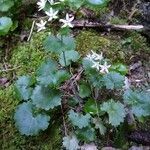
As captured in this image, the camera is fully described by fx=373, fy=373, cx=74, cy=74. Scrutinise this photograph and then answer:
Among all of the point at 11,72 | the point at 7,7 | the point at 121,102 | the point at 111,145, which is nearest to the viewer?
the point at 111,145

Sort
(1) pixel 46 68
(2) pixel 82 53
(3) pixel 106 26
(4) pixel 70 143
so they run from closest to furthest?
(4) pixel 70 143, (1) pixel 46 68, (2) pixel 82 53, (3) pixel 106 26

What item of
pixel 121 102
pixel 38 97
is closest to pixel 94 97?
pixel 121 102

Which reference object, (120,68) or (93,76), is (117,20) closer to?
(120,68)

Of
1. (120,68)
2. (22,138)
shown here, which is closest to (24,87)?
(22,138)

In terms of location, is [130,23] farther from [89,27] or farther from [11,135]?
[11,135]

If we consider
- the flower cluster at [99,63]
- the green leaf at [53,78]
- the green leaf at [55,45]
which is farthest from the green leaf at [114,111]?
the green leaf at [55,45]

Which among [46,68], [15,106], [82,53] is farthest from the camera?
[82,53]

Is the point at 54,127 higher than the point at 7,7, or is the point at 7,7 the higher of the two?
the point at 7,7

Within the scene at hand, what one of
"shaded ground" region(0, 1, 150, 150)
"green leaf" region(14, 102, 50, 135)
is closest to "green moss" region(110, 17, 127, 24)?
"shaded ground" region(0, 1, 150, 150)
